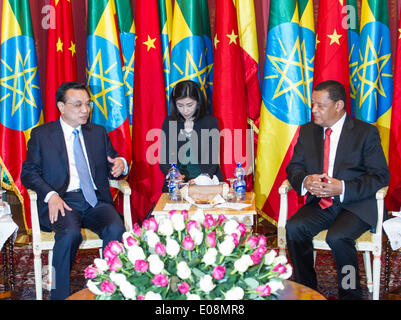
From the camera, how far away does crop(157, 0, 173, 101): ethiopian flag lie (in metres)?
4.81

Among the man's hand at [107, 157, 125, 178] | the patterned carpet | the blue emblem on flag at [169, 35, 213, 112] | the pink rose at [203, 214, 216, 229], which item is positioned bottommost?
the patterned carpet

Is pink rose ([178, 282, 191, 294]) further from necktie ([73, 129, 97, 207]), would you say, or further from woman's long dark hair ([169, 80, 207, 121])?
woman's long dark hair ([169, 80, 207, 121])

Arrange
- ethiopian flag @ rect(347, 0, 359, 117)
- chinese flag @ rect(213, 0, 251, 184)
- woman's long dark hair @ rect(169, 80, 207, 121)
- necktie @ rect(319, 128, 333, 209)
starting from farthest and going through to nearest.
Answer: ethiopian flag @ rect(347, 0, 359, 117), chinese flag @ rect(213, 0, 251, 184), woman's long dark hair @ rect(169, 80, 207, 121), necktie @ rect(319, 128, 333, 209)

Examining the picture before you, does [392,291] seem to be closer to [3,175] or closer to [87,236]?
Answer: [87,236]

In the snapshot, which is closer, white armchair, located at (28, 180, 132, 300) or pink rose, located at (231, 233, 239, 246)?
pink rose, located at (231, 233, 239, 246)

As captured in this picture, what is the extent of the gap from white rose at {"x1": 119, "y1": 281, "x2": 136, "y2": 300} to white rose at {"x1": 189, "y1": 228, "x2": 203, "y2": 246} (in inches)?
10.9

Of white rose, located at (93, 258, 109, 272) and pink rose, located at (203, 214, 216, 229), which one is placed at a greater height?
pink rose, located at (203, 214, 216, 229)

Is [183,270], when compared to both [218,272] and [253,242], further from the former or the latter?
[253,242]

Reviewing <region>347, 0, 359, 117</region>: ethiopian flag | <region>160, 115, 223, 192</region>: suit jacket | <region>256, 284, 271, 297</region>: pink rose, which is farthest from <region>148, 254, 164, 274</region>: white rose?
<region>347, 0, 359, 117</region>: ethiopian flag

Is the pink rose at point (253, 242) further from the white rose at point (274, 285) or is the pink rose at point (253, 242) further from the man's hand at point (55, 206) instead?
the man's hand at point (55, 206)

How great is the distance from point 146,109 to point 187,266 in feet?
9.77

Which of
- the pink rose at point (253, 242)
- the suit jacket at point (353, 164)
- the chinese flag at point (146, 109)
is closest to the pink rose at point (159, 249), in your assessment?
the pink rose at point (253, 242)
